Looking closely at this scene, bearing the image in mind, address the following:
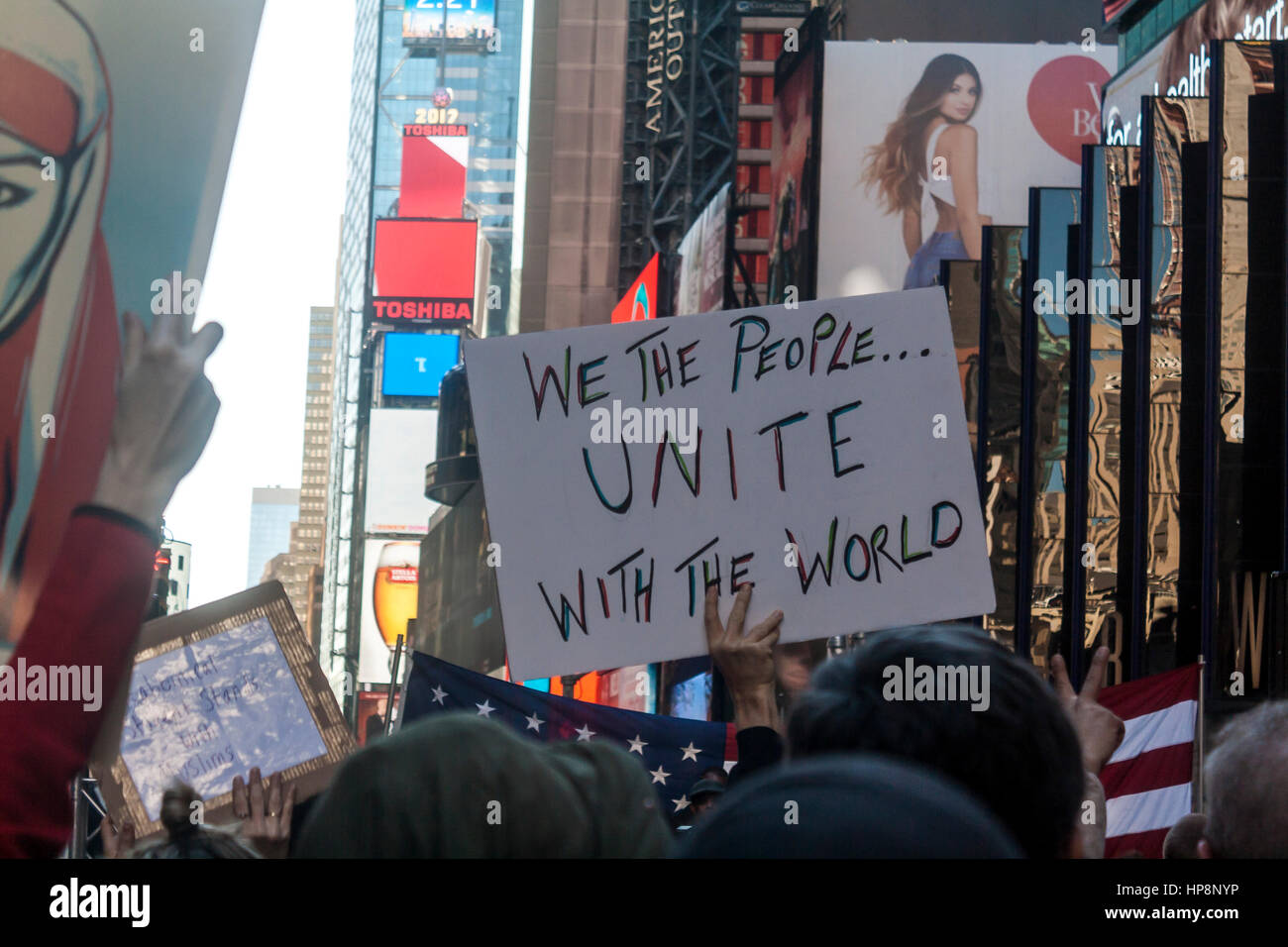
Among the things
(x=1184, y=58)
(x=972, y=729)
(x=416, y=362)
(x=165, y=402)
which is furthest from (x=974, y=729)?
(x=416, y=362)

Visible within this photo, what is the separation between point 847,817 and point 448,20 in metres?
116

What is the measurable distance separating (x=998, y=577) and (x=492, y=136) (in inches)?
3905

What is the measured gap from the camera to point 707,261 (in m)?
42.2

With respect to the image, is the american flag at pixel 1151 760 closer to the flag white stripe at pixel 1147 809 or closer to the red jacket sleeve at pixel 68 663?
the flag white stripe at pixel 1147 809

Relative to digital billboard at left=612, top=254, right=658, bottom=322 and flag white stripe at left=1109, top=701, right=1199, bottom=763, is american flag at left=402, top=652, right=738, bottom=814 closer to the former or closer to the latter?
flag white stripe at left=1109, top=701, right=1199, bottom=763

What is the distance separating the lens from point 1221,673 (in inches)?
496

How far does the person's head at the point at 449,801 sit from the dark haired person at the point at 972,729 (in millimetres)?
585

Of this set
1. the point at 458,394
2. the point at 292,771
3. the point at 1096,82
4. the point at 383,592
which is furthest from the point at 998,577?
the point at 383,592

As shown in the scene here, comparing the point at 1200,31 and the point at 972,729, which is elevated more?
the point at 1200,31

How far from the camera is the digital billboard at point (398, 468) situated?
279ft

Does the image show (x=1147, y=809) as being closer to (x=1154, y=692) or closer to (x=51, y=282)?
(x=1154, y=692)

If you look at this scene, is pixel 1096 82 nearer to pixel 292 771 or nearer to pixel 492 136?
pixel 292 771

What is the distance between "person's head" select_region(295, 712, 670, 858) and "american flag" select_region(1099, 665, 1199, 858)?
6.86 meters

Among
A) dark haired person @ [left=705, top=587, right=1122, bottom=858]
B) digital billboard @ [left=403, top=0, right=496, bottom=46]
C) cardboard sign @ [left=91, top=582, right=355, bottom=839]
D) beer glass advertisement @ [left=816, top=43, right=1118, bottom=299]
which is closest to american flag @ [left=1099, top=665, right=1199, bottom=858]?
cardboard sign @ [left=91, top=582, right=355, bottom=839]
